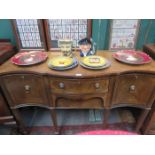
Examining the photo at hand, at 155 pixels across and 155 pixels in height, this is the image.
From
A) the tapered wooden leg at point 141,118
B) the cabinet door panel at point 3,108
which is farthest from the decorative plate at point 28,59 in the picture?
the tapered wooden leg at point 141,118

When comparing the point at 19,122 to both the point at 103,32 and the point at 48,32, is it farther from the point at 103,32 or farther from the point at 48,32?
the point at 103,32

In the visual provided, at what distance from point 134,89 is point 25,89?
0.91 meters

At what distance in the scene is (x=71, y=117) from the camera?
5.03 feet

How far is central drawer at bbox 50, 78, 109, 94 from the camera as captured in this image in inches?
35.1

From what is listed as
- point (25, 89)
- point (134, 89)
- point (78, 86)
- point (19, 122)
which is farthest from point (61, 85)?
point (19, 122)

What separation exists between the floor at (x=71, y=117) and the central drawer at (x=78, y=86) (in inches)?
26.5

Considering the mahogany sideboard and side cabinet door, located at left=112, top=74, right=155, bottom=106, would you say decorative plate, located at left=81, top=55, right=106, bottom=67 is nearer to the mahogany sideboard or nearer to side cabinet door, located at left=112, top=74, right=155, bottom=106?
the mahogany sideboard

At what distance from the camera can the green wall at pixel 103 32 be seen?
1.16 meters

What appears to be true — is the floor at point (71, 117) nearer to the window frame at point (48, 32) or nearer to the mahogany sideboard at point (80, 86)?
the mahogany sideboard at point (80, 86)

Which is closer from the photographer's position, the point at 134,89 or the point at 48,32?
the point at 134,89

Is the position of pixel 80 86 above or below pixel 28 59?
below

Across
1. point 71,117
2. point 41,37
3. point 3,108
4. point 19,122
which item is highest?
point 41,37
